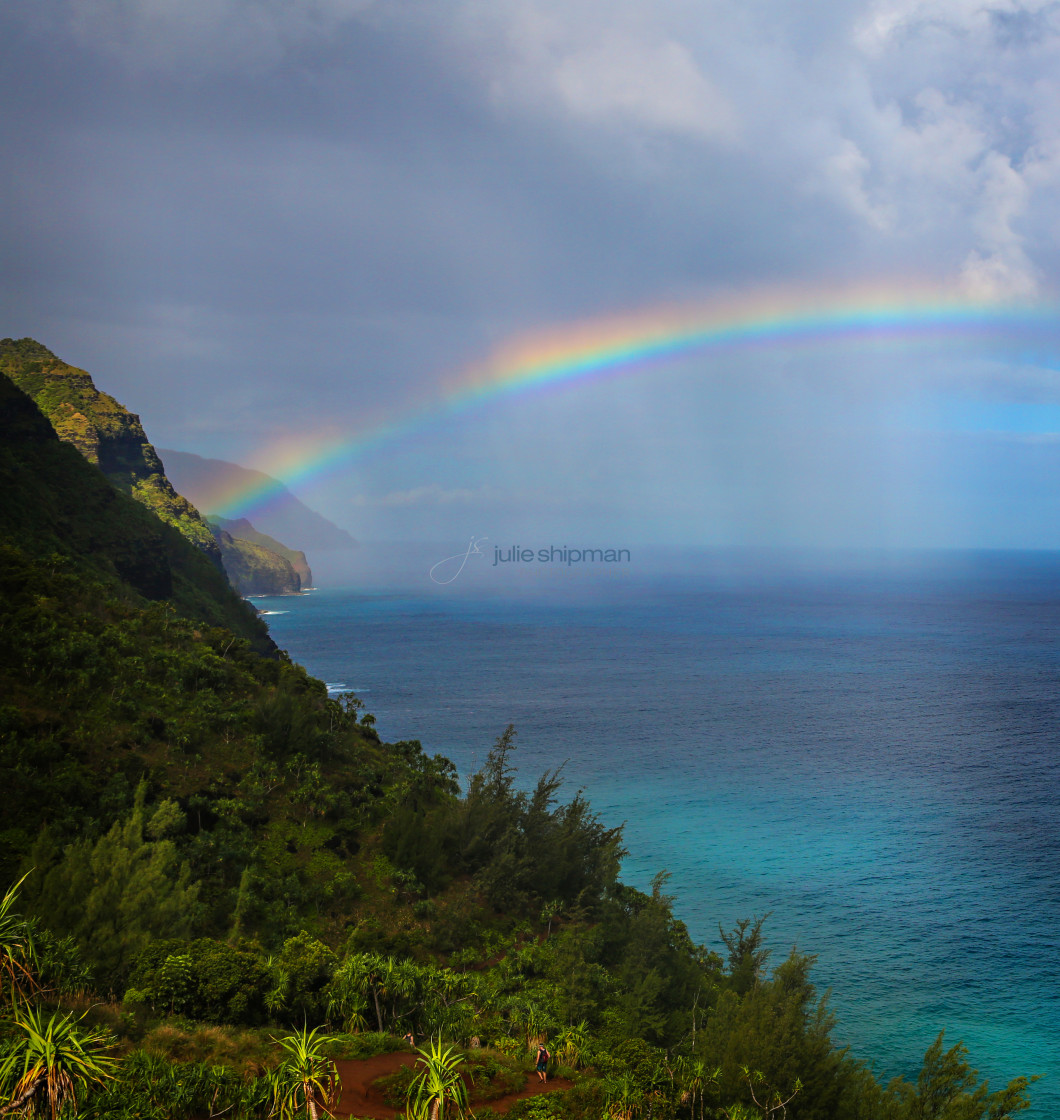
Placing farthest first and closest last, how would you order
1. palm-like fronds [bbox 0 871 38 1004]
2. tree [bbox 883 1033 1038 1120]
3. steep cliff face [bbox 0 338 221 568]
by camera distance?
steep cliff face [bbox 0 338 221 568], tree [bbox 883 1033 1038 1120], palm-like fronds [bbox 0 871 38 1004]

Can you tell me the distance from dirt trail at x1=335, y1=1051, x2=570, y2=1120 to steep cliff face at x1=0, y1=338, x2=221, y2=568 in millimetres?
117126

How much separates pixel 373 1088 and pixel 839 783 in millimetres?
68771

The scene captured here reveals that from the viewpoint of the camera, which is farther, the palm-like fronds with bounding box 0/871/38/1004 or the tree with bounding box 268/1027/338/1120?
the palm-like fronds with bounding box 0/871/38/1004

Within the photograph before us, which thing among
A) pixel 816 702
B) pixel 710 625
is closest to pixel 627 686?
pixel 816 702

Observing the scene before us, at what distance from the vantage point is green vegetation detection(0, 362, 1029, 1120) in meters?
16.8

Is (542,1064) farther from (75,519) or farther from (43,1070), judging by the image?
(75,519)

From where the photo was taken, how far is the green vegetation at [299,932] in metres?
16.8

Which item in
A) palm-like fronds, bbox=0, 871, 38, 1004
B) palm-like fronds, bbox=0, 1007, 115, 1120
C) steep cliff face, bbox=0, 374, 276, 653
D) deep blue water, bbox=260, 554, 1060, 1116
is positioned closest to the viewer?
palm-like fronds, bbox=0, 1007, 115, 1120

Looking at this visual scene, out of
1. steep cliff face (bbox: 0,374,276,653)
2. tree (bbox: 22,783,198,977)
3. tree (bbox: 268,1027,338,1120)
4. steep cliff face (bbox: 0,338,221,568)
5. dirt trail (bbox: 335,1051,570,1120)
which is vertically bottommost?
dirt trail (bbox: 335,1051,570,1120)

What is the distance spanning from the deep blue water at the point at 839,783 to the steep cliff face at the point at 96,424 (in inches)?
1448

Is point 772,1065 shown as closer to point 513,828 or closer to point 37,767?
point 513,828

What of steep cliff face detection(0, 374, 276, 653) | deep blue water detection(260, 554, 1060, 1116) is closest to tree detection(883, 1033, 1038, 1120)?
deep blue water detection(260, 554, 1060, 1116)

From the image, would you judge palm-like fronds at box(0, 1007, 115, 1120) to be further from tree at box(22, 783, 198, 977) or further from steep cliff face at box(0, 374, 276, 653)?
steep cliff face at box(0, 374, 276, 653)

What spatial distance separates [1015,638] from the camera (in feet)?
516
